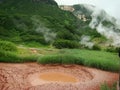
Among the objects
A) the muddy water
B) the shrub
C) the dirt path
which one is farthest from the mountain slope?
the muddy water

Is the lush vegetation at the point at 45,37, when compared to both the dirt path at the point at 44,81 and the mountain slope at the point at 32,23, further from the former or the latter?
the dirt path at the point at 44,81

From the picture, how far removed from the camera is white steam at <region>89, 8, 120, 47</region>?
2842 centimetres

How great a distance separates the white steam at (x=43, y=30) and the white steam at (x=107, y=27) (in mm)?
6010

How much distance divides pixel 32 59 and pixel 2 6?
27.2m

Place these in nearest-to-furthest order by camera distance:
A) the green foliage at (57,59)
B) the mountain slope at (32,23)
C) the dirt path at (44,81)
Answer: the dirt path at (44,81) < the green foliage at (57,59) < the mountain slope at (32,23)

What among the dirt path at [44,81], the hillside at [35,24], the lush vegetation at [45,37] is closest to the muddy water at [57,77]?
the dirt path at [44,81]

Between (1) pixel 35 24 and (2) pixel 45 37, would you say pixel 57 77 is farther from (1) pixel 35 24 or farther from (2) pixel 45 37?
(1) pixel 35 24

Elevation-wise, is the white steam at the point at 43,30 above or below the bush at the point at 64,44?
above

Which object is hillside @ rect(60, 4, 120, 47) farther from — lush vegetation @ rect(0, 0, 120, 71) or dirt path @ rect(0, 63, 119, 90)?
dirt path @ rect(0, 63, 119, 90)

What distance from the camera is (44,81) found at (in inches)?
474

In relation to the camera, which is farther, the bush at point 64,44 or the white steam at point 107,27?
the white steam at point 107,27

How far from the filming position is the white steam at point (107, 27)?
93.2 ft

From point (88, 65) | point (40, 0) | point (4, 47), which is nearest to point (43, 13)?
point (40, 0)

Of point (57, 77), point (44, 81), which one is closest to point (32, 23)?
point (57, 77)
